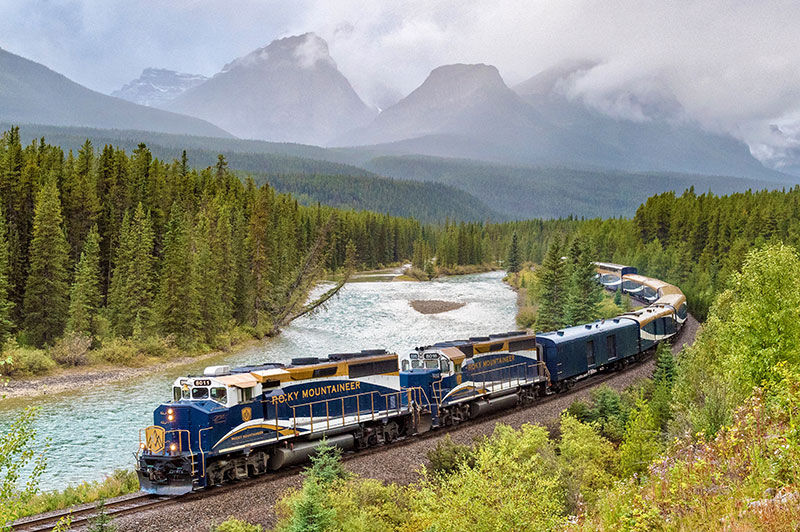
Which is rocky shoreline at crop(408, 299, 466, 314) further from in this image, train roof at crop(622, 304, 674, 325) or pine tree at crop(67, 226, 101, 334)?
pine tree at crop(67, 226, 101, 334)

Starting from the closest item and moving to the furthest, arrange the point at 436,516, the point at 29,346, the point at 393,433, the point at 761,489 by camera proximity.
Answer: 1. the point at 761,489
2. the point at 436,516
3. the point at 393,433
4. the point at 29,346

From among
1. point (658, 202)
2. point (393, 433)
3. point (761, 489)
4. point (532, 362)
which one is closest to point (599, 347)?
point (532, 362)

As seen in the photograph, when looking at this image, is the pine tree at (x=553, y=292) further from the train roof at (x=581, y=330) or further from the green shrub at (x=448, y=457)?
the green shrub at (x=448, y=457)

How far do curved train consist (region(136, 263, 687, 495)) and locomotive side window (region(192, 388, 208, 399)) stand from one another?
38mm

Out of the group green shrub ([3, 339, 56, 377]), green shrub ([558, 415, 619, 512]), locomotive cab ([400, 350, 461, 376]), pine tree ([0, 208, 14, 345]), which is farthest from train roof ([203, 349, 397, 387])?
pine tree ([0, 208, 14, 345])

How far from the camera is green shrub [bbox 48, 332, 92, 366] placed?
1996 inches

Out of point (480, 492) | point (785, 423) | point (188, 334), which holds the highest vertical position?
point (785, 423)

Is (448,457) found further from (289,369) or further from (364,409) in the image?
(289,369)

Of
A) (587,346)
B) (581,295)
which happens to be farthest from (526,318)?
(587,346)

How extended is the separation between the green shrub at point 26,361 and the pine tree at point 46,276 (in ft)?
12.4

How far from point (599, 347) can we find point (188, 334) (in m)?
39.2

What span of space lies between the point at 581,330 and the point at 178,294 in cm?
3872

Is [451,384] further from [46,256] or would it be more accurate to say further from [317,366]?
[46,256]

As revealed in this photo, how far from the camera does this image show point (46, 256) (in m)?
53.1
